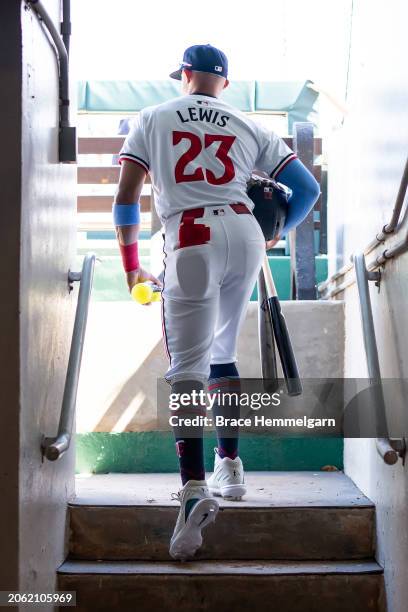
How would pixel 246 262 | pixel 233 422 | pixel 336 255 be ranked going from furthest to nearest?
1. pixel 336 255
2. pixel 233 422
3. pixel 246 262

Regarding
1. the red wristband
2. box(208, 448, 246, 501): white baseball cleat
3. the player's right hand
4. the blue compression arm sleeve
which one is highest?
the blue compression arm sleeve

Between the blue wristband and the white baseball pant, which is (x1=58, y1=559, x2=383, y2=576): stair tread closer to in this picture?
the white baseball pant

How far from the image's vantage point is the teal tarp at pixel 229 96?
639cm

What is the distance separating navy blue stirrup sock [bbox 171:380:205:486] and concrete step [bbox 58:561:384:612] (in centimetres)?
41

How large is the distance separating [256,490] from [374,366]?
2.88ft

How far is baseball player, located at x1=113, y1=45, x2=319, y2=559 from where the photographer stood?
2.54 meters

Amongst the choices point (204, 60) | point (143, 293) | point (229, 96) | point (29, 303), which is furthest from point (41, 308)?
point (229, 96)

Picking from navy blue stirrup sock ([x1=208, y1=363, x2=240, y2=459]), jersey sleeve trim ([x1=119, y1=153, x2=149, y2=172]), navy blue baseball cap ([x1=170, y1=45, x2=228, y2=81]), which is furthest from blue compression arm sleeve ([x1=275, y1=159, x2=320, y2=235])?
navy blue stirrup sock ([x1=208, y1=363, x2=240, y2=459])

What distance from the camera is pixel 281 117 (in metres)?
6.57

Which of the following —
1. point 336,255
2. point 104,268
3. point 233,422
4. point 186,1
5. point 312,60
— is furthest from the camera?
point 186,1

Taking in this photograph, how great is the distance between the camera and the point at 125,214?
2785mm

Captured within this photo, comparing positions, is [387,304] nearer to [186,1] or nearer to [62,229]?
[62,229]

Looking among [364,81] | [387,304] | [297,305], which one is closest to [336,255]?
[297,305]

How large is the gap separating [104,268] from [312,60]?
12.3 feet
